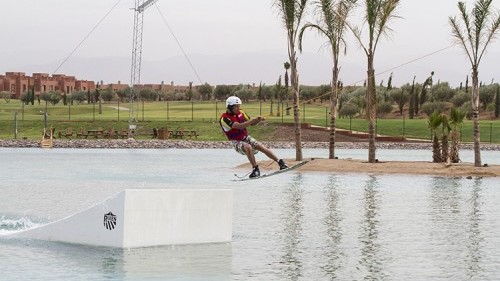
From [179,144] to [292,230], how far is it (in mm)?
83012

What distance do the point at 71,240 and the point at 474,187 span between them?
27.2 metres

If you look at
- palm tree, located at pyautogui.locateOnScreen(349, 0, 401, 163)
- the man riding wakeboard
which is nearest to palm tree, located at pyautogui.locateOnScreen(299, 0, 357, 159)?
palm tree, located at pyautogui.locateOnScreen(349, 0, 401, 163)

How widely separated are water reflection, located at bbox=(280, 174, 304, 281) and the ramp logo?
360cm

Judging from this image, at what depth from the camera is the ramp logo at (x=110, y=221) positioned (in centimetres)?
2248

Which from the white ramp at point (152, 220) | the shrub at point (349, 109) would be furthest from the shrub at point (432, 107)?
the white ramp at point (152, 220)

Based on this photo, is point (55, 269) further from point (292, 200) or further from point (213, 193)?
point (292, 200)

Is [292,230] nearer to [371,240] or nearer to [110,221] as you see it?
[371,240]

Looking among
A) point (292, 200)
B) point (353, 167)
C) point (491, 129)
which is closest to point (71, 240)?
point (292, 200)

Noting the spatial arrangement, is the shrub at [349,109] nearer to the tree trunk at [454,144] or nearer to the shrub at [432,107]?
the shrub at [432,107]

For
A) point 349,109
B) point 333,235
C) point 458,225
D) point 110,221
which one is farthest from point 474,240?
point 349,109

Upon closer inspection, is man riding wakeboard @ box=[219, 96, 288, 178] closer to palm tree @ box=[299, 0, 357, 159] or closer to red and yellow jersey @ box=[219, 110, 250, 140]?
red and yellow jersey @ box=[219, 110, 250, 140]

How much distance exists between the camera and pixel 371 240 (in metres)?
27.0

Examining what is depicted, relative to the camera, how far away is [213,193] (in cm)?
2377

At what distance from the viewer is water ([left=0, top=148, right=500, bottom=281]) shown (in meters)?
21.3
